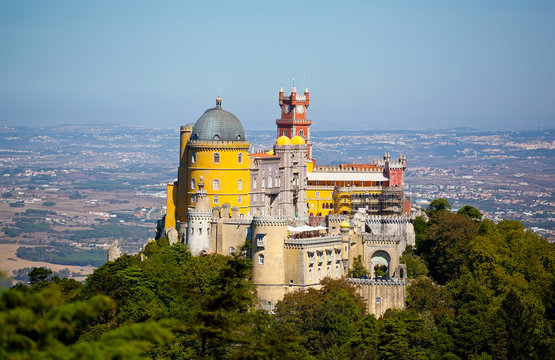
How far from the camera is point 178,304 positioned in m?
72.1

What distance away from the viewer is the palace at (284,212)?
241ft

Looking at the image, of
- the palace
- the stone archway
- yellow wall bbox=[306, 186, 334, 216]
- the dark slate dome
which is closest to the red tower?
the palace

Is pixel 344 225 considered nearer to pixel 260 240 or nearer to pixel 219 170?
pixel 260 240

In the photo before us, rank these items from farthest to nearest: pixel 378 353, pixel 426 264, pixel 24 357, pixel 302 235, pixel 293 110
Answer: pixel 293 110 → pixel 426 264 → pixel 302 235 → pixel 378 353 → pixel 24 357

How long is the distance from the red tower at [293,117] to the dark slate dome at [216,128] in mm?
38429

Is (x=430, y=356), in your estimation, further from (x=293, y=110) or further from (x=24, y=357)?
(x=293, y=110)

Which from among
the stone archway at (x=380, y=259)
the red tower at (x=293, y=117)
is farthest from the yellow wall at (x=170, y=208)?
the red tower at (x=293, y=117)

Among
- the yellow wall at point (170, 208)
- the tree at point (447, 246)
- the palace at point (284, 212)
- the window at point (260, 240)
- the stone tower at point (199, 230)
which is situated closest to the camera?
the window at point (260, 240)

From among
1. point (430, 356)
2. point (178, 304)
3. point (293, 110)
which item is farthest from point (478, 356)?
point (293, 110)

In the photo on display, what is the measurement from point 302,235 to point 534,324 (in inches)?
791

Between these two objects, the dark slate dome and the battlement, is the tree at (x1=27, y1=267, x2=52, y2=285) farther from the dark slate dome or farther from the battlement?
the battlement

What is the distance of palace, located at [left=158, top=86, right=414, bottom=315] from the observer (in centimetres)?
7356

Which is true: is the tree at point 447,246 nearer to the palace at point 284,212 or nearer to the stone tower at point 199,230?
the palace at point 284,212

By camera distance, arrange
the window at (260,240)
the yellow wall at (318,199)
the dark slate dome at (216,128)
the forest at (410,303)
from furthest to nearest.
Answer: the yellow wall at (318,199), the dark slate dome at (216,128), the window at (260,240), the forest at (410,303)
